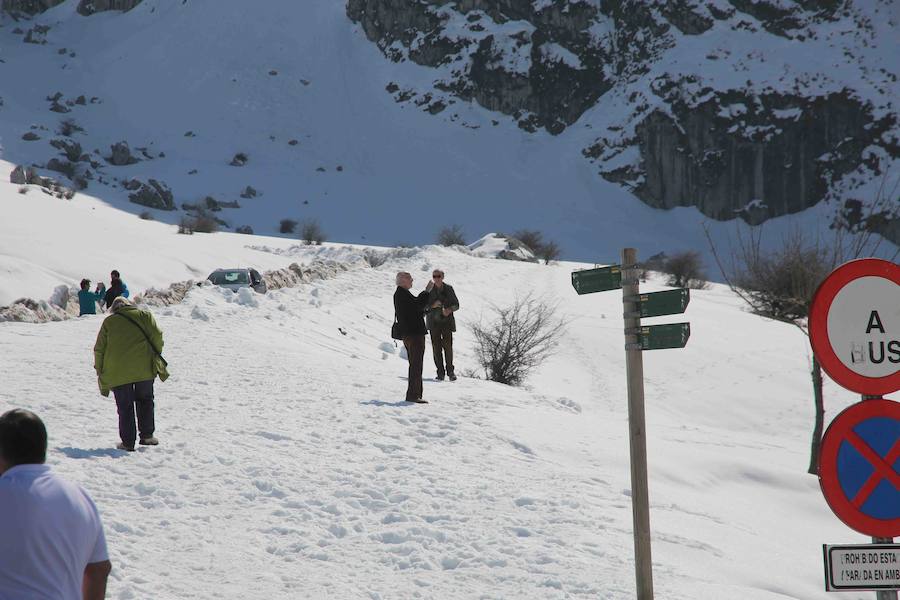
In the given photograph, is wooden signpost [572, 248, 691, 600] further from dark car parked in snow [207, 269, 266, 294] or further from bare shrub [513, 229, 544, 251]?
bare shrub [513, 229, 544, 251]

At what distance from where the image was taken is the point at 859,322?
3.79 meters

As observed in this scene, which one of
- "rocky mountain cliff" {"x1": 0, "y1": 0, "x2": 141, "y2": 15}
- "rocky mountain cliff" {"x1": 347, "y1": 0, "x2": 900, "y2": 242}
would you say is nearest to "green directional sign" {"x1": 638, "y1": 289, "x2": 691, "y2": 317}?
"rocky mountain cliff" {"x1": 347, "y1": 0, "x2": 900, "y2": 242}

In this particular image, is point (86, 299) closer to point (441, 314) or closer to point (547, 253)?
point (441, 314)

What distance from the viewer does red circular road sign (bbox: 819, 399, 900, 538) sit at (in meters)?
3.63

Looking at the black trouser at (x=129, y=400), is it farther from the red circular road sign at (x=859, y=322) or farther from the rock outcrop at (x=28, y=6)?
the rock outcrop at (x=28, y=6)

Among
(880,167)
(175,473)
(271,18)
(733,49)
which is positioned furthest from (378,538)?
(271,18)

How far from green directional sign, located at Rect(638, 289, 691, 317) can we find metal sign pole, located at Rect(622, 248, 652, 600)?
6cm

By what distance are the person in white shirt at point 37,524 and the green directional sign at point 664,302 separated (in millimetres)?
3557

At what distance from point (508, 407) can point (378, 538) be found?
6.32 metres

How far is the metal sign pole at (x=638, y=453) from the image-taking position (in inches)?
225

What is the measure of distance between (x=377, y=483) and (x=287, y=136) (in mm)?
98019

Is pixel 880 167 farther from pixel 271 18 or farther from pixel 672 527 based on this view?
pixel 672 527

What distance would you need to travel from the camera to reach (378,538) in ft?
24.2

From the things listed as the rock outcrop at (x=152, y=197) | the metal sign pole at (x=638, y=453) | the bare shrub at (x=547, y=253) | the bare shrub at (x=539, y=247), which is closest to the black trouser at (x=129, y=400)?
the metal sign pole at (x=638, y=453)
